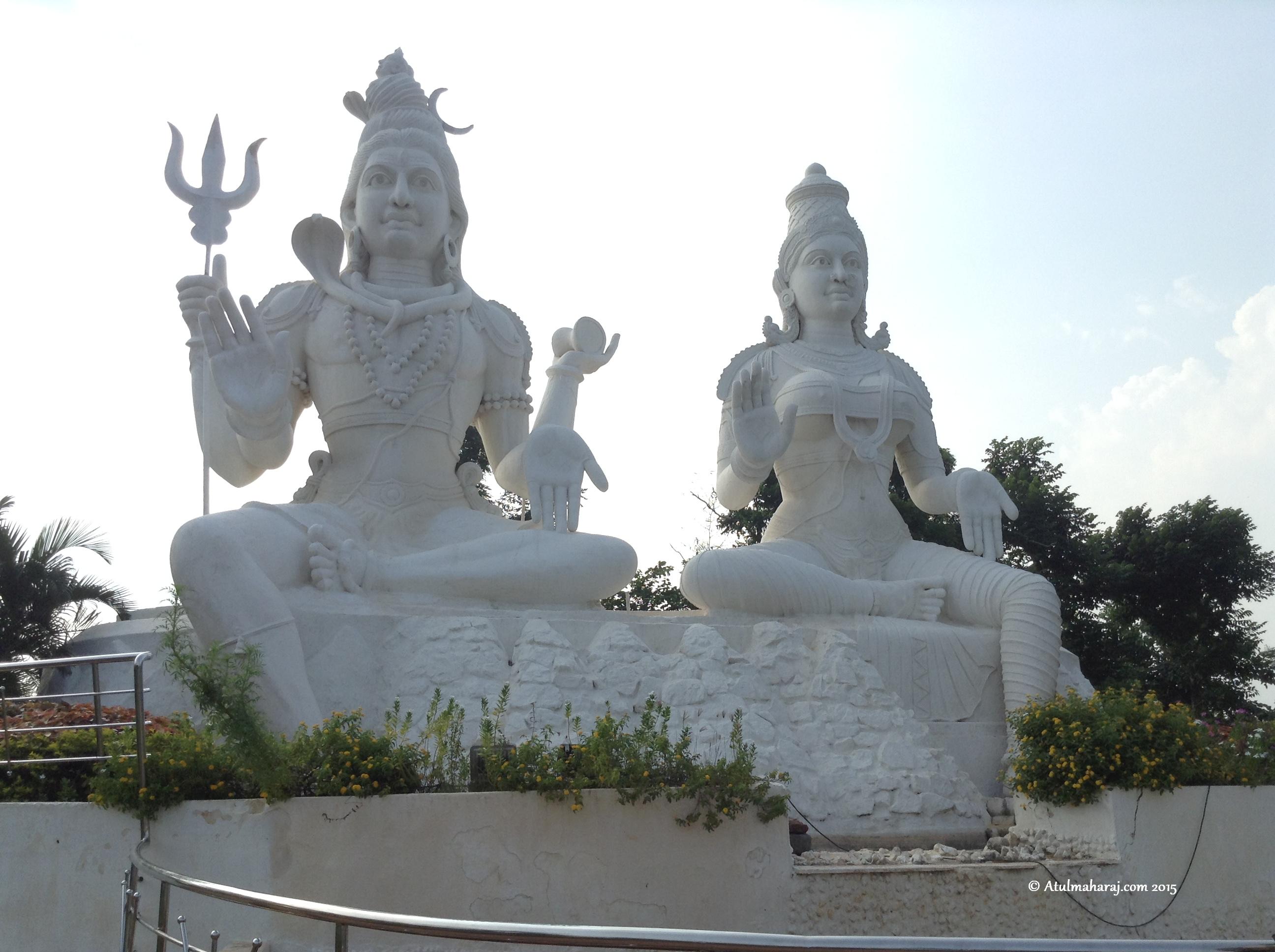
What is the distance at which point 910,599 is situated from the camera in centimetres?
824

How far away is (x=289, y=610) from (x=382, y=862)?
2127 mm

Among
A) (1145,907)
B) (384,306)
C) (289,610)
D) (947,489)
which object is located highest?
(384,306)

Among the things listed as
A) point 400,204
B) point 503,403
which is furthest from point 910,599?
point 400,204

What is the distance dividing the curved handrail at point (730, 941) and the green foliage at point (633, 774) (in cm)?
242

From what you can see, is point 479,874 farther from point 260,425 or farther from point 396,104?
point 396,104

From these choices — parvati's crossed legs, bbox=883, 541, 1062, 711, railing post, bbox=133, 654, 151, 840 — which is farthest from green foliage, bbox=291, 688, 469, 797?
parvati's crossed legs, bbox=883, 541, 1062, 711

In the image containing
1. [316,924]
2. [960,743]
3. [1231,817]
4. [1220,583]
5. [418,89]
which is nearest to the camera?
[316,924]

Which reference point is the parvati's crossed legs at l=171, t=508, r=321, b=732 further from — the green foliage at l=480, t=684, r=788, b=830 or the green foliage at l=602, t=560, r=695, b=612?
the green foliage at l=602, t=560, r=695, b=612

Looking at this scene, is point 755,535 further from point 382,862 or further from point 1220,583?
point 382,862

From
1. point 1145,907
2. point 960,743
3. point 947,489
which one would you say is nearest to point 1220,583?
point 947,489

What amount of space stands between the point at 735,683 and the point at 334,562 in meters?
2.18

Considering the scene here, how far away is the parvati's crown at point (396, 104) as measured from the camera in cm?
862

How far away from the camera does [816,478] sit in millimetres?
8859

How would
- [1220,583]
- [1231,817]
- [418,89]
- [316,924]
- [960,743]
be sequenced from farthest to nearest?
[1220,583] < [418,89] < [960,743] < [1231,817] < [316,924]
